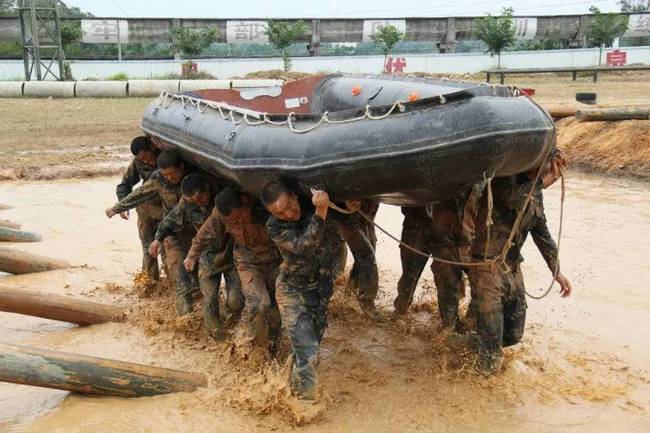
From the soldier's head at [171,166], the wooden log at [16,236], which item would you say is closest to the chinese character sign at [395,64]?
the wooden log at [16,236]

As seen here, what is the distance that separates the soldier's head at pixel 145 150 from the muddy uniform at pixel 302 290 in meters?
2.73

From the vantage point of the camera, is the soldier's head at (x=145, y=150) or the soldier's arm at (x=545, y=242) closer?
the soldier's arm at (x=545, y=242)

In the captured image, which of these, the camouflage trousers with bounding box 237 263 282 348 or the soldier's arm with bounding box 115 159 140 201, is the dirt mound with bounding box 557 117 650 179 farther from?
the camouflage trousers with bounding box 237 263 282 348

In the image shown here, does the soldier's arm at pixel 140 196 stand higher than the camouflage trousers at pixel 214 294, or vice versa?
the soldier's arm at pixel 140 196

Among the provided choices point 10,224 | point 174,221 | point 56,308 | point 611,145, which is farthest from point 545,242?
point 611,145

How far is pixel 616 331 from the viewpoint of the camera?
19.4 ft

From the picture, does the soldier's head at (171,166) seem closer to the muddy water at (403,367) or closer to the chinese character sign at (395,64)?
the muddy water at (403,367)

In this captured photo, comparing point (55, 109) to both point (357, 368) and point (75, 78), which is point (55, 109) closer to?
point (75, 78)

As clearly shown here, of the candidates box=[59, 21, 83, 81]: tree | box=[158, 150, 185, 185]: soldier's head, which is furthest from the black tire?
box=[59, 21, 83, 81]: tree

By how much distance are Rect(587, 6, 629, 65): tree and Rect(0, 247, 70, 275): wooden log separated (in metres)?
28.3

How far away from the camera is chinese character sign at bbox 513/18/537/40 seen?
3362 centimetres

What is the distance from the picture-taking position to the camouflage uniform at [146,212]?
22.9 feet

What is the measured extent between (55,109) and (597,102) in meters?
14.0

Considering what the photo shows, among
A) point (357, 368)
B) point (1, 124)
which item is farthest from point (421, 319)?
point (1, 124)
